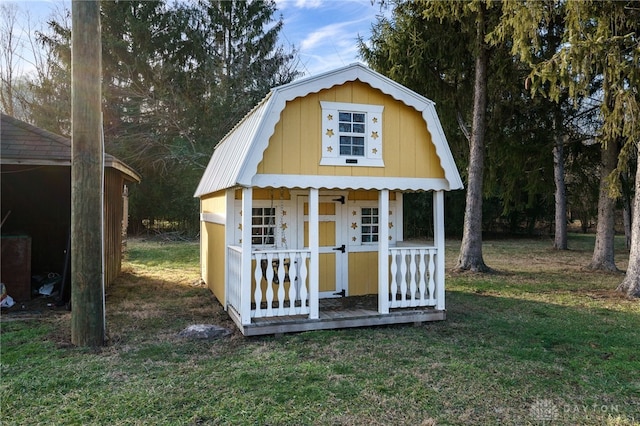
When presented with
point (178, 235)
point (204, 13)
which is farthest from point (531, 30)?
point (204, 13)

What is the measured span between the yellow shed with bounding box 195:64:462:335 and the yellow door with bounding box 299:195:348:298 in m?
0.02

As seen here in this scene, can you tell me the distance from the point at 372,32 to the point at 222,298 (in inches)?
355

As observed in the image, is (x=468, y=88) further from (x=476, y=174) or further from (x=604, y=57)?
(x=604, y=57)

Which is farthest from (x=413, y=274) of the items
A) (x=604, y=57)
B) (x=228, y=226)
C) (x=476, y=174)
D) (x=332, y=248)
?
(x=476, y=174)

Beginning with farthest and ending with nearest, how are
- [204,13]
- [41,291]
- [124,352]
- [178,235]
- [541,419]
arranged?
[204,13], [178,235], [41,291], [124,352], [541,419]

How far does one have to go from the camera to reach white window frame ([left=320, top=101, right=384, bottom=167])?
5.52 metres

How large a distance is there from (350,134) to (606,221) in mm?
9058

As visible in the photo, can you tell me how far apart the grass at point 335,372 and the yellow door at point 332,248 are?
1.48m

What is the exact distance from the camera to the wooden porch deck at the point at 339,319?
16.9 ft

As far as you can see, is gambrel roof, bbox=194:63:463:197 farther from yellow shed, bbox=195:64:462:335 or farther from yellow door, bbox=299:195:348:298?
yellow door, bbox=299:195:348:298

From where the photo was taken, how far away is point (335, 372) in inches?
158

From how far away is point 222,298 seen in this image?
21.9ft

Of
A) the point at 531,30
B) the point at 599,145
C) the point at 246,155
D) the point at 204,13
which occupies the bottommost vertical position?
the point at 246,155

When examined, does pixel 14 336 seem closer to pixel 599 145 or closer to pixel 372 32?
pixel 372 32
